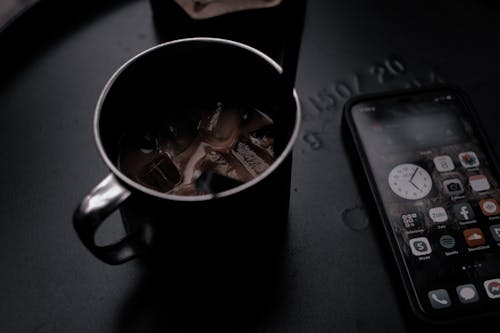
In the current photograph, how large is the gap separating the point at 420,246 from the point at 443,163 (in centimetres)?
8

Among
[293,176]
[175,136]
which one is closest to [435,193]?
[293,176]

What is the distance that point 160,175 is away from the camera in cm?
40

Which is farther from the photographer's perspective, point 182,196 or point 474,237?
point 474,237

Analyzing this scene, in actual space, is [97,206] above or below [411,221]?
above

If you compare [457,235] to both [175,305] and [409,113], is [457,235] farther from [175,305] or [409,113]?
[175,305]

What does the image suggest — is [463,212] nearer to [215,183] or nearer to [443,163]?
[443,163]

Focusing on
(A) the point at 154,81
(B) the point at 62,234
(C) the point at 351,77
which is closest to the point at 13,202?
(B) the point at 62,234

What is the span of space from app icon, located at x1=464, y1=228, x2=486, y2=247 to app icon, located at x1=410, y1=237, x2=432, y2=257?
0.03 metres

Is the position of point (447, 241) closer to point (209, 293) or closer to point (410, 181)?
point (410, 181)

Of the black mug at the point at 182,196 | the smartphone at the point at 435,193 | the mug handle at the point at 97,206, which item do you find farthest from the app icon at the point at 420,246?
the mug handle at the point at 97,206

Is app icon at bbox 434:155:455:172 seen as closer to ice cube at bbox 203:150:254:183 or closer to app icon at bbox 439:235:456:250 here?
app icon at bbox 439:235:456:250

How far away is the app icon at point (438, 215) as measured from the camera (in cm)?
45

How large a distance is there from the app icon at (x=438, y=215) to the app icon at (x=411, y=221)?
1 cm

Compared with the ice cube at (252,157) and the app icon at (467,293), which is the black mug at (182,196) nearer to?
the ice cube at (252,157)
